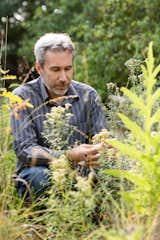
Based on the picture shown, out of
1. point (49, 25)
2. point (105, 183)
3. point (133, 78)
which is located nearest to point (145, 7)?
A: point (49, 25)

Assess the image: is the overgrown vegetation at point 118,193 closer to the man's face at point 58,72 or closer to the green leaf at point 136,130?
the green leaf at point 136,130

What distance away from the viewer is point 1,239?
316 centimetres

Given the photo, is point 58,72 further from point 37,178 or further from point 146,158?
point 146,158

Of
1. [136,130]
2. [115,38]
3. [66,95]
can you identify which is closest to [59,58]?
[66,95]

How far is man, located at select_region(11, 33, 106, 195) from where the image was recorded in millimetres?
4531

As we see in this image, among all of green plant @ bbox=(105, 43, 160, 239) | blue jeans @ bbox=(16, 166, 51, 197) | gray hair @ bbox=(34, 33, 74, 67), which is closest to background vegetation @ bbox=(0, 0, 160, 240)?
green plant @ bbox=(105, 43, 160, 239)

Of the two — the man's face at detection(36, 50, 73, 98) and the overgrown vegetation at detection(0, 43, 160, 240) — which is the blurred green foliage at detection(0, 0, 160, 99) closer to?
the man's face at detection(36, 50, 73, 98)

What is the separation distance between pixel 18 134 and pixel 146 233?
1.83m

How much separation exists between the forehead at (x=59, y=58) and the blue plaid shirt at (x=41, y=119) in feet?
0.59

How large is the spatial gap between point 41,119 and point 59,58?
17.8 inches

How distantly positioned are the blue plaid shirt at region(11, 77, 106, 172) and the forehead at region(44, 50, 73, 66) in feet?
0.59

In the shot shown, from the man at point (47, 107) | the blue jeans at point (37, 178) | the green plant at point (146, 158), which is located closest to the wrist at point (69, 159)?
the blue jeans at point (37, 178)

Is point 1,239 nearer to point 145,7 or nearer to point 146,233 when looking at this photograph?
point 146,233

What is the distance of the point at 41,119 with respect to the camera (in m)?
4.76
